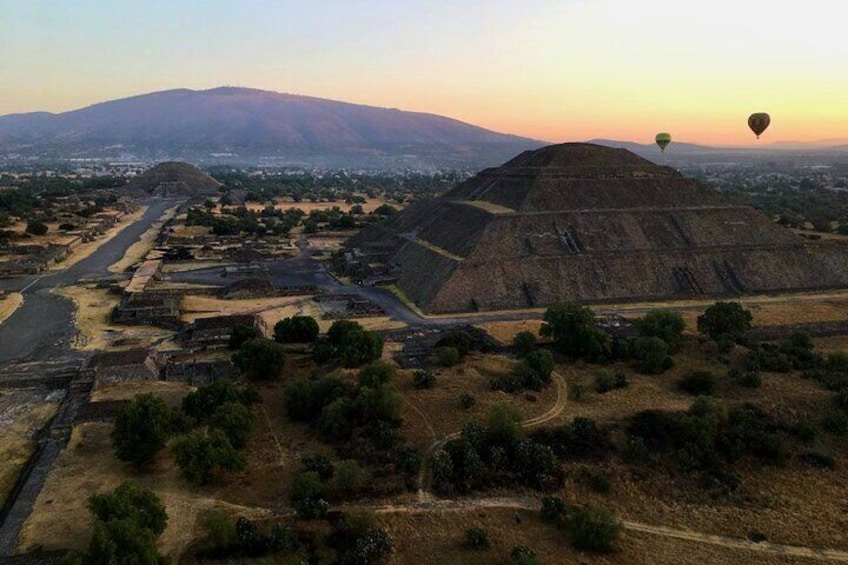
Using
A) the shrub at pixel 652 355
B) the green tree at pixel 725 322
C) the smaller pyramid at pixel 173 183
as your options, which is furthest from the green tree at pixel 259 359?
the smaller pyramid at pixel 173 183

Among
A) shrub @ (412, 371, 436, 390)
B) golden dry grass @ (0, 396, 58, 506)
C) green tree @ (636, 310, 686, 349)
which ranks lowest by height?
golden dry grass @ (0, 396, 58, 506)

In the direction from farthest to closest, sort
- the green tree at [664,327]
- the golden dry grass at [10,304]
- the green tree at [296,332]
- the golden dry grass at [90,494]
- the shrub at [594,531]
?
the golden dry grass at [10,304], the green tree at [296,332], the green tree at [664,327], the golden dry grass at [90,494], the shrub at [594,531]

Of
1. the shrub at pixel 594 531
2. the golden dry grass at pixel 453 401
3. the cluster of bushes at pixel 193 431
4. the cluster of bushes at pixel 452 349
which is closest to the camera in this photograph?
the shrub at pixel 594 531

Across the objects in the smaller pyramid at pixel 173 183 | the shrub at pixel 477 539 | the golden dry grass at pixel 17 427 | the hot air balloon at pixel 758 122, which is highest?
the hot air balloon at pixel 758 122

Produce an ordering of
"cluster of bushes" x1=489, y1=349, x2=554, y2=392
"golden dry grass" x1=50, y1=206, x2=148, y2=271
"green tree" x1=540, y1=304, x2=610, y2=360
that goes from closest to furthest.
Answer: "cluster of bushes" x1=489, y1=349, x2=554, y2=392
"green tree" x1=540, y1=304, x2=610, y2=360
"golden dry grass" x1=50, y1=206, x2=148, y2=271

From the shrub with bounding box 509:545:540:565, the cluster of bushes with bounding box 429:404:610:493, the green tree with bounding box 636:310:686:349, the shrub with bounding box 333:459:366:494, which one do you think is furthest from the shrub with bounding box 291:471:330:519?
the green tree with bounding box 636:310:686:349

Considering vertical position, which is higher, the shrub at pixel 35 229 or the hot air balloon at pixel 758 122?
the hot air balloon at pixel 758 122

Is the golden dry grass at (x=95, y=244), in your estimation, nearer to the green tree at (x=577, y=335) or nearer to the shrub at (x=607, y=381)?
the green tree at (x=577, y=335)

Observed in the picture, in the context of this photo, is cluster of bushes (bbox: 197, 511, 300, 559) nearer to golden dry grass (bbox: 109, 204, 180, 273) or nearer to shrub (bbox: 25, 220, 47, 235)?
golden dry grass (bbox: 109, 204, 180, 273)

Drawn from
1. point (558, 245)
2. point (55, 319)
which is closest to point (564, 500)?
point (558, 245)
